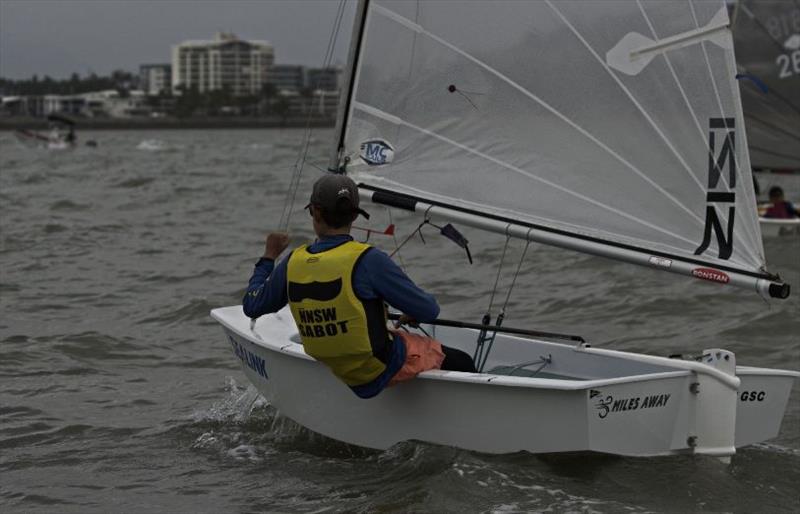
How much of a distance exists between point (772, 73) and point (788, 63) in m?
0.25

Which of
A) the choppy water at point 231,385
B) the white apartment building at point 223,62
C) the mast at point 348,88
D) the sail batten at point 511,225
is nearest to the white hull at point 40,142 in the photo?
the choppy water at point 231,385

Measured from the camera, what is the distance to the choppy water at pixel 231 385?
4816mm

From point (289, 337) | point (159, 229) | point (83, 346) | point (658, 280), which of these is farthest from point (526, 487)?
point (159, 229)

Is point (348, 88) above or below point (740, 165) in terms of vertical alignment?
above

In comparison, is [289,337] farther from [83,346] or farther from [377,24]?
[83,346]

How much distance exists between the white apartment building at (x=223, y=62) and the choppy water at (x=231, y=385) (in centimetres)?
16913

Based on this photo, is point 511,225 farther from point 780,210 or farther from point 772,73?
point 772,73

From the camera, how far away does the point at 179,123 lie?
353 feet

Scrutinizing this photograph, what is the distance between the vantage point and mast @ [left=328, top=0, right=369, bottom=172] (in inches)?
220

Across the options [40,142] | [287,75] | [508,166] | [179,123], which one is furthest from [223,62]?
[508,166]

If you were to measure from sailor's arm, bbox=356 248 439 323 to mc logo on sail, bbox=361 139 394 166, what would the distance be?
1.10 meters

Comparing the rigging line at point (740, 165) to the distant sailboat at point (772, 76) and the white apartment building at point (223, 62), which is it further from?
the white apartment building at point (223, 62)

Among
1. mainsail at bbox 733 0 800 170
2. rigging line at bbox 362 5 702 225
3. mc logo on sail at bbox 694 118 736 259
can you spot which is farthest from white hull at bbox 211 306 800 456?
mainsail at bbox 733 0 800 170

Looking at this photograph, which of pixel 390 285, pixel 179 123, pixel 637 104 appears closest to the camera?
pixel 390 285
